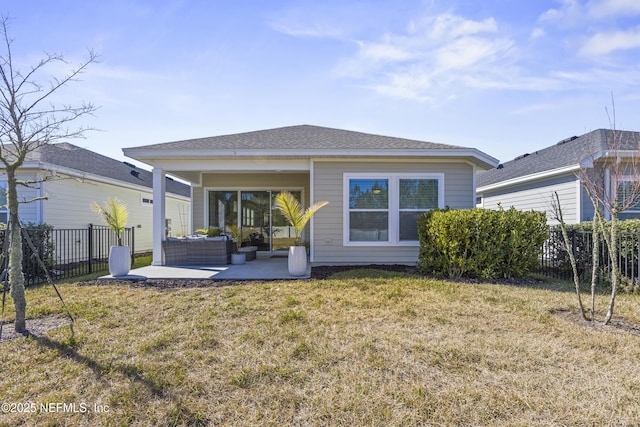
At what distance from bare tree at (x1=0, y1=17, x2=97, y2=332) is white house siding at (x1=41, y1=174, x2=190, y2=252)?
240 centimetres

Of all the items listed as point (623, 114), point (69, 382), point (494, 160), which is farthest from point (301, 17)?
point (69, 382)

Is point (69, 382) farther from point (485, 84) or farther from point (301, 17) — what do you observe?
point (485, 84)

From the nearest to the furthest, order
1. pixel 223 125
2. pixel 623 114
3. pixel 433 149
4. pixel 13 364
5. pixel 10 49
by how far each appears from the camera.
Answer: pixel 13 364, pixel 10 49, pixel 623 114, pixel 433 149, pixel 223 125

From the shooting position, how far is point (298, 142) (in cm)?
848

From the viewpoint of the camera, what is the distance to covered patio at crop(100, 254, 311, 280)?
265 inches

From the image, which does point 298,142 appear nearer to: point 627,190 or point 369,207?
point 369,207

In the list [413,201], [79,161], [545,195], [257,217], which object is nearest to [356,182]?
[413,201]

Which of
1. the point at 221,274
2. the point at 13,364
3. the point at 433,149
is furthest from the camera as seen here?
the point at 433,149

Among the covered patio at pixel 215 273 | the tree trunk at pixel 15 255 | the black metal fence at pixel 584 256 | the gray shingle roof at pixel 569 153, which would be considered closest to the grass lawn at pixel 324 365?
the tree trunk at pixel 15 255

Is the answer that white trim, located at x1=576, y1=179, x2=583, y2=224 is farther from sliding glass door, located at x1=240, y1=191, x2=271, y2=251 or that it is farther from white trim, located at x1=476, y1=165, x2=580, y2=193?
sliding glass door, located at x1=240, y1=191, x2=271, y2=251

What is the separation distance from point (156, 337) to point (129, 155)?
586 cm

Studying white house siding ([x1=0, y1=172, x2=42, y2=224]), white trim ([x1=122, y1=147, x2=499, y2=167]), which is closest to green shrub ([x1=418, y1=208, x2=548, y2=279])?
white trim ([x1=122, y1=147, x2=499, y2=167])

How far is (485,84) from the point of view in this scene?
8.45 metres

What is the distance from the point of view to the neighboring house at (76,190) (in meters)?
8.99
